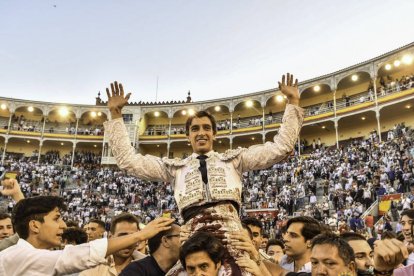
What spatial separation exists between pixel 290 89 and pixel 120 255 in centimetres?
251

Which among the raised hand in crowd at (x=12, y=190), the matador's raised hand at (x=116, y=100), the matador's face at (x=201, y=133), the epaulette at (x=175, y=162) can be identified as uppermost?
the matador's raised hand at (x=116, y=100)

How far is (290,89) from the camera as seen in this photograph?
10.0 ft

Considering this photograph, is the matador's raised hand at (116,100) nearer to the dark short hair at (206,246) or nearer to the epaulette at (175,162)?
the epaulette at (175,162)

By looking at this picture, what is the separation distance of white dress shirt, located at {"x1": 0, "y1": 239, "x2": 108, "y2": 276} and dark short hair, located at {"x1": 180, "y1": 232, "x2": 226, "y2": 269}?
0.54 m

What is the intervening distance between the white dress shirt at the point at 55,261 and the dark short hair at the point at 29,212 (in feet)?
1.48

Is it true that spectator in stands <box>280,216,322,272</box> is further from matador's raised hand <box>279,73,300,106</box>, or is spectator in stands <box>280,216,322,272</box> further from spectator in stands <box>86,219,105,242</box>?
spectator in stands <box>86,219,105,242</box>

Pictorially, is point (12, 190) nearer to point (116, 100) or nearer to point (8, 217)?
point (8, 217)

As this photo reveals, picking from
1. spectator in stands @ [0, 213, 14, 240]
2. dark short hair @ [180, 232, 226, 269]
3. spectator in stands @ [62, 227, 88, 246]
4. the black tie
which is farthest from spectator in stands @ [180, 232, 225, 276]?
spectator in stands @ [0, 213, 14, 240]

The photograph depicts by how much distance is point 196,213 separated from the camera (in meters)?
2.70

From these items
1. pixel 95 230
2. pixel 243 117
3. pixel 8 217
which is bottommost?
pixel 95 230

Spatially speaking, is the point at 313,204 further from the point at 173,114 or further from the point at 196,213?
the point at 173,114

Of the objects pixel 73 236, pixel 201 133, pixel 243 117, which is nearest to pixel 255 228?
pixel 73 236

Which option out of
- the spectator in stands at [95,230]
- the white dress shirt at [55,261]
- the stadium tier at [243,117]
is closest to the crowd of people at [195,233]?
the white dress shirt at [55,261]

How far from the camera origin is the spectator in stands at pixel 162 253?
3.20m
